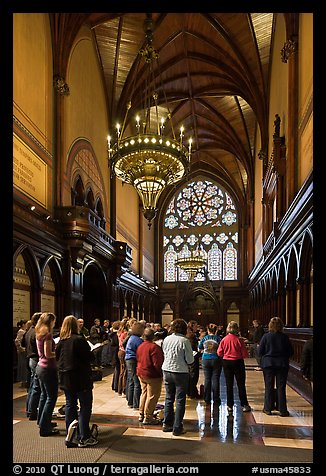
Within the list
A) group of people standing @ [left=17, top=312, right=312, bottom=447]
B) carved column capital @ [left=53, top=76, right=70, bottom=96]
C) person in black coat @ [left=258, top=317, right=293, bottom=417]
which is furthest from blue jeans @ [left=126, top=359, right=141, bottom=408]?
carved column capital @ [left=53, top=76, right=70, bottom=96]

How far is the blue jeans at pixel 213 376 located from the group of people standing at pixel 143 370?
0.01 metres

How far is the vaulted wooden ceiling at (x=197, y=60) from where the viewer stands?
1594 cm

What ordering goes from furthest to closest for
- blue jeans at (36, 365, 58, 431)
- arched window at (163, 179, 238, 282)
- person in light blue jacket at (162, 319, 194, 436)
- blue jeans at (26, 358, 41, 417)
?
arched window at (163, 179, 238, 282) < blue jeans at (26, 358, 41, 417) < person in light blue jacket at (162, 319, 194, 436) < blue jeans at (36, 365, 58, 431)

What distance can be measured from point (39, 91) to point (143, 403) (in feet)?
29.5

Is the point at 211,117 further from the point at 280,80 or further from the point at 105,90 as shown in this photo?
the point at 280,80

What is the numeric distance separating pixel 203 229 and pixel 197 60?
13973 mm

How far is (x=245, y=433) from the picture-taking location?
594 cm

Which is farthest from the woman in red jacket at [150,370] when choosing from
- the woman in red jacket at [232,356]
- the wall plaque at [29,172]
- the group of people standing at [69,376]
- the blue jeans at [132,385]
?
the wall plaque at [29,172]

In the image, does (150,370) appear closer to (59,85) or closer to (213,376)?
(213,376)

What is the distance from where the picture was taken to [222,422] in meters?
6.53

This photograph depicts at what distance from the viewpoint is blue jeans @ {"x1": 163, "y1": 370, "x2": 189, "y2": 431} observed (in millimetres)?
5812

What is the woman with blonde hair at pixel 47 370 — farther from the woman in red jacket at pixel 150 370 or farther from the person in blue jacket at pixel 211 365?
the person in blue jacket at pixel 211 365

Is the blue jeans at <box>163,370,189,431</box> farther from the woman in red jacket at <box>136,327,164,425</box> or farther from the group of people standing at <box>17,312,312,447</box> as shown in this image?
the woman in red jacket at <box>136,327,164,425</box>

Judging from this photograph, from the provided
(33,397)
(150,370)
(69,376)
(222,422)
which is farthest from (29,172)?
(222,422)
